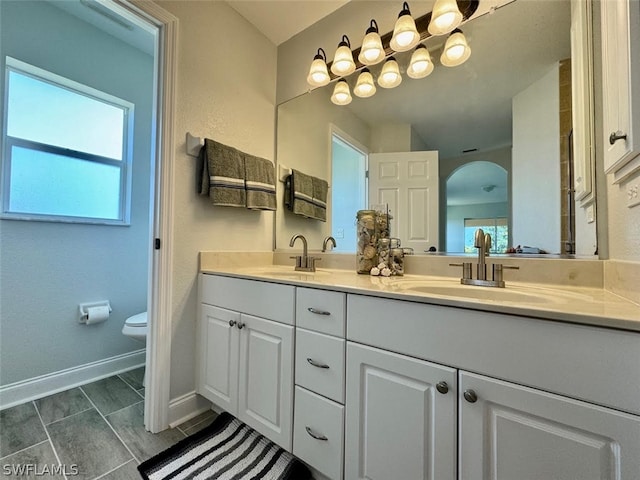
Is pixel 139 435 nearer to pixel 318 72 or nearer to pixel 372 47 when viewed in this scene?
pixel 318 72

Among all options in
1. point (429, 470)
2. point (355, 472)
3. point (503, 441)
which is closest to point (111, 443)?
point (355, 472)

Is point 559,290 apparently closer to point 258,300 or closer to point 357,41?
point 258,300

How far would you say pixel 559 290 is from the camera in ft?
3.09


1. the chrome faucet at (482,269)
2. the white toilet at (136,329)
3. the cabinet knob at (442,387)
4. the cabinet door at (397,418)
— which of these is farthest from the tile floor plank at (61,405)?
the chrome faucet at (482,269)

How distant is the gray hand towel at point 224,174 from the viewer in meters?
1.47

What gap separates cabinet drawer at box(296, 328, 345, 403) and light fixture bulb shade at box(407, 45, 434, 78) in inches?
54.2

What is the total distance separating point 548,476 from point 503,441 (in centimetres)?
9

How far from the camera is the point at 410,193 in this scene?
A: 4.84 feet

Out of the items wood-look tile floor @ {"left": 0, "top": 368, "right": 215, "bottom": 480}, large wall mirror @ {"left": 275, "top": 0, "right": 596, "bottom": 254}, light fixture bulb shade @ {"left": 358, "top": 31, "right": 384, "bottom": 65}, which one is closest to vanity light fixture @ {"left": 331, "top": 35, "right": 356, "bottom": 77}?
light fixture bulb shade @ {"left": 358, "top": 31, "right": 384, "bottom": 65}

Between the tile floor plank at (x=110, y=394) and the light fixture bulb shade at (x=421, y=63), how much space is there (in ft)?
7.91

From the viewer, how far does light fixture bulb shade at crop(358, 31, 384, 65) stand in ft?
4.77

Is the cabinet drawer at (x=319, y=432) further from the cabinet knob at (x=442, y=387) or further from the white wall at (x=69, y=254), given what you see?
the white wall at (x=69, y=254)

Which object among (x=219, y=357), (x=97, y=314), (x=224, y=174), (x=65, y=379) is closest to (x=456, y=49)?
(x=224, y=174)

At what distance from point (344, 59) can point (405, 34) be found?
1.24ft
